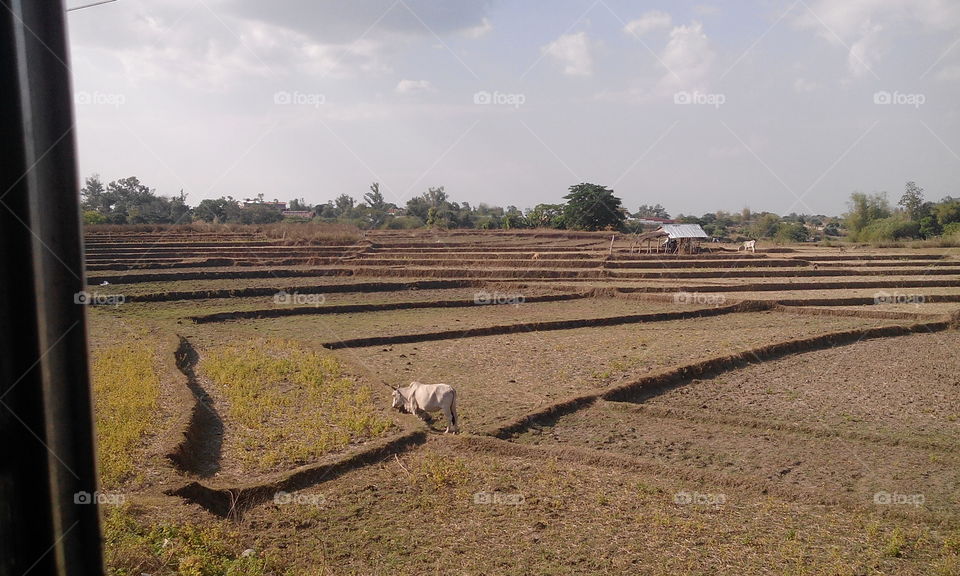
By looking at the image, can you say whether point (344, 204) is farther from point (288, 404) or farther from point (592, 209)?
point (288, 404)

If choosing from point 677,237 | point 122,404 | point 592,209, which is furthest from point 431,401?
point 592,209

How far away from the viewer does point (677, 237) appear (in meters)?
38.1

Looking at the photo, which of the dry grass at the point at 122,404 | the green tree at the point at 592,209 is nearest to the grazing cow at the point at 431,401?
the dry grass at the point at 122,404

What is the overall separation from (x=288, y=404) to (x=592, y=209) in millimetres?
50247

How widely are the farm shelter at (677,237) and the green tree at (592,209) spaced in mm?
19439

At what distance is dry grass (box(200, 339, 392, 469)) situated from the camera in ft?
29.6

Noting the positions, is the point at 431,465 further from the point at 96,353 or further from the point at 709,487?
the point at 96,353

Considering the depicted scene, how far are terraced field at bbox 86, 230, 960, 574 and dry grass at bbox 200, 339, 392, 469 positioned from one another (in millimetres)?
64

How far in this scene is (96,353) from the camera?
15.0 m

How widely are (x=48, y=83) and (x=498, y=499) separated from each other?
21.6 feet

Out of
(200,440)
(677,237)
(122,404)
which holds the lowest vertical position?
(200,440)

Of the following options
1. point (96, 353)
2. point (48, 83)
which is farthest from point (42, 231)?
point (96, 353)

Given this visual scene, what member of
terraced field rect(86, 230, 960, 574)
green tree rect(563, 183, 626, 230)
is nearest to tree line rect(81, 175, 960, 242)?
green tree rect(563, 183, 626, 230)

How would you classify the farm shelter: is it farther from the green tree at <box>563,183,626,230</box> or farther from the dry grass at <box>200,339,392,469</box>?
the dry grass at <box>200,339,392,469</box>
